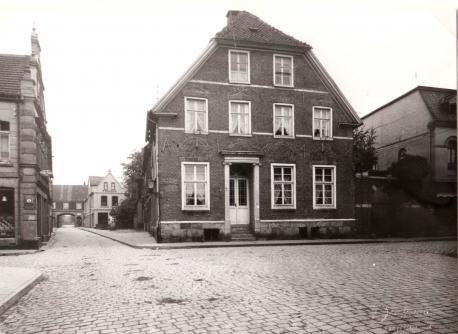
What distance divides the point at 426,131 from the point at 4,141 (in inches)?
748

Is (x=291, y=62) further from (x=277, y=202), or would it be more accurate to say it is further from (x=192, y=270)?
(x=192, y=270)

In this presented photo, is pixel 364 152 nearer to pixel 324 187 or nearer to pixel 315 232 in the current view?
pixel 324 187

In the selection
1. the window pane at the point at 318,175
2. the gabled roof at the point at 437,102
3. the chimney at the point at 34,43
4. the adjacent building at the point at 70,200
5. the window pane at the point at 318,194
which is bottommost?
the adjacent building at the point at 70,200

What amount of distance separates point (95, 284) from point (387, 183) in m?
18.8

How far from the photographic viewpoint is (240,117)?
21.0m

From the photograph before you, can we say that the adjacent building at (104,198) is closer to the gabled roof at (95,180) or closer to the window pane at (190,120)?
the gabled roof at (95,180)

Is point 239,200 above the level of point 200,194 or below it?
below

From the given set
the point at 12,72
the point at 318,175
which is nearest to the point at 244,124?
the point at 318,175

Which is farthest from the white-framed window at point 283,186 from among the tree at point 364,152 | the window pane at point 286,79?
the tree at point 364,152

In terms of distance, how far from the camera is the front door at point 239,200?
2116 centimetres

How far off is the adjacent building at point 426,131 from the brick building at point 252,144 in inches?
109

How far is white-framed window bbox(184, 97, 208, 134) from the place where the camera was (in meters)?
20.0

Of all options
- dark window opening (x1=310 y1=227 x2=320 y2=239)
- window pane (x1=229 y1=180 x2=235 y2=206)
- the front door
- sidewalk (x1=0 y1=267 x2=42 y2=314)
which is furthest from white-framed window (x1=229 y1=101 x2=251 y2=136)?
sidewalk (x1=0 y1=267 x2=42 y2=314)

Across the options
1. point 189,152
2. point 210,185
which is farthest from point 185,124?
point 210,185
